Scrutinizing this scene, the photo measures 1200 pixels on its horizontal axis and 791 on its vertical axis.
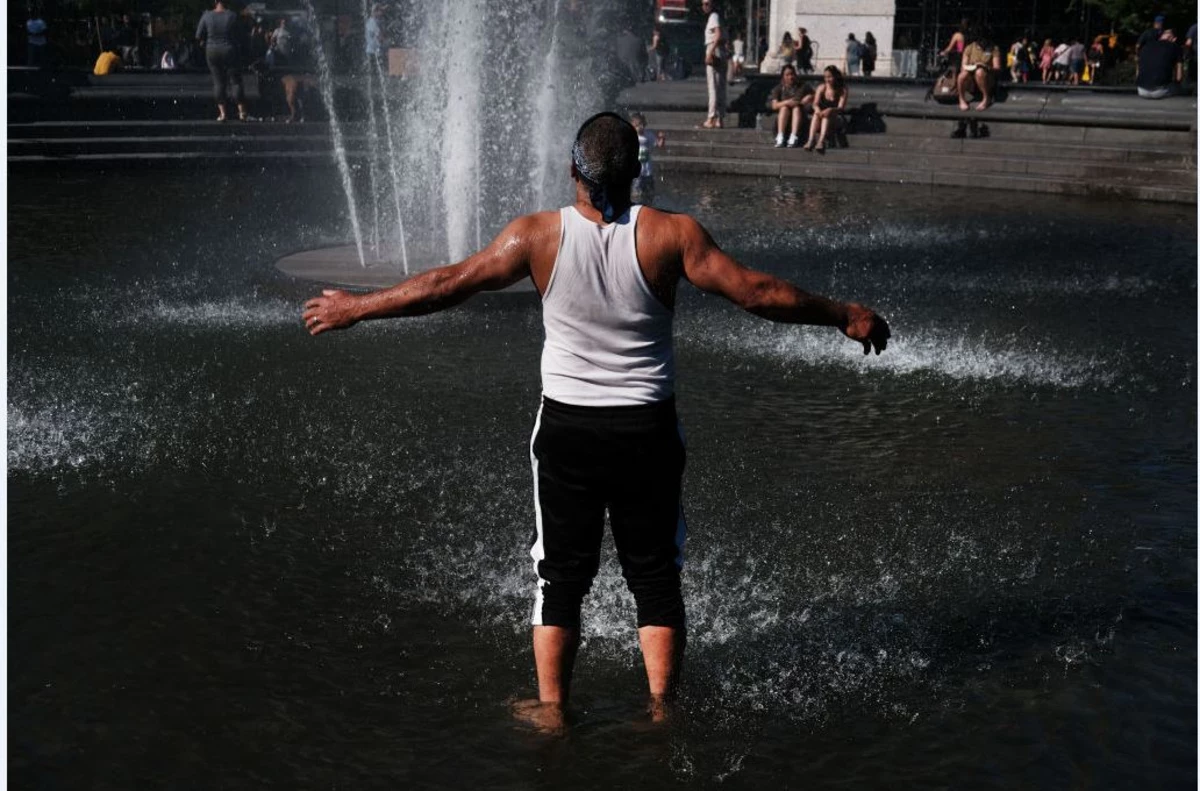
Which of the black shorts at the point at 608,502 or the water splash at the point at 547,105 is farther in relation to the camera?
the water splash at the point at 547,105

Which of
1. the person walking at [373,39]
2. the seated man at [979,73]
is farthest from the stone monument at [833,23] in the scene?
the seated man at [979,73]

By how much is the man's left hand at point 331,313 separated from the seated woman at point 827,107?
18.1 meters

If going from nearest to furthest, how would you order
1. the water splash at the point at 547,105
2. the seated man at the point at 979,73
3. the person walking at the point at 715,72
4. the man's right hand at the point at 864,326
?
the man's right hand at the point at 864,326 → the water splash at the point at 547,105 → the seated man at the point at 979,73 → the person walking at the point at 715,72

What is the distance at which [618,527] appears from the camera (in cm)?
405

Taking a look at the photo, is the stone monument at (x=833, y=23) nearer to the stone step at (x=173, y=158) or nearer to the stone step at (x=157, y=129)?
the stone step at (x=157, y=129)

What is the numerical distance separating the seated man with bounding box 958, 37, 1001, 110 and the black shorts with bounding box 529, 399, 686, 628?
18578 mm

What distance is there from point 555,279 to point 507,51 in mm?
12089

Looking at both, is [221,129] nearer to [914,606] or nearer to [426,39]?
[426,39]

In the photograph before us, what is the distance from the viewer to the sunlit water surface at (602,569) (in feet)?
13.3

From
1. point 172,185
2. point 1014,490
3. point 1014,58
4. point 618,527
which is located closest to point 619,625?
point 618,527

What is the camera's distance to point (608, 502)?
4008 millimetres

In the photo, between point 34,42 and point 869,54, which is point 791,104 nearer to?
point 34,42

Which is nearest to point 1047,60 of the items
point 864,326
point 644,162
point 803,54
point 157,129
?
point 803,54

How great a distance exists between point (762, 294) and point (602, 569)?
1760mm
